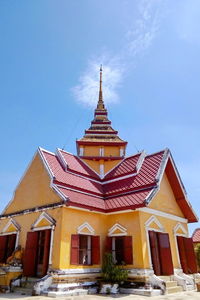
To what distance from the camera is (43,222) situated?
10492 millimetres

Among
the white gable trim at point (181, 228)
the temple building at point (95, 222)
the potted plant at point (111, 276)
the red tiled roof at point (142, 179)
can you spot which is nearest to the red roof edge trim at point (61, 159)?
the temple building at point (95, 222)

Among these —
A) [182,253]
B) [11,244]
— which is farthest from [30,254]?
[182,253]

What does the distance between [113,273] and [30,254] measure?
3.50 meters

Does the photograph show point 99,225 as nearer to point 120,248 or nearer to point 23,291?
point 120,248

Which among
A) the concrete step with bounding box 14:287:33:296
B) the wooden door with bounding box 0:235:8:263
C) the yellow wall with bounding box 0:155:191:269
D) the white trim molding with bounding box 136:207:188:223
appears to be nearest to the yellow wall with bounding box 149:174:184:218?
the yellow wall with bounding box 0:155:191:269

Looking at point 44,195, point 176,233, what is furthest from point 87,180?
point 176,233

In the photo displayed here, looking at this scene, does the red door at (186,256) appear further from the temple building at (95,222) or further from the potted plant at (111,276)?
the potted plant at (111,276)

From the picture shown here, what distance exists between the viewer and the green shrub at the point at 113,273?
30.7 feet

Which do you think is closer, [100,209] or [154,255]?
[154,255]

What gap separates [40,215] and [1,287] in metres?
2.99

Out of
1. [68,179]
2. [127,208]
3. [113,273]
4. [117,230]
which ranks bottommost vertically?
[113,273]

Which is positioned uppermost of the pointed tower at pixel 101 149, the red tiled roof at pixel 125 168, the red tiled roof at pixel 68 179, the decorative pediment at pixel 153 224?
the pointed tower at pixel 101 149

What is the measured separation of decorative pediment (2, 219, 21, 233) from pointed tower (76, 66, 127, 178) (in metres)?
5.38

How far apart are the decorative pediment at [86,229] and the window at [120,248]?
3.15 ft
